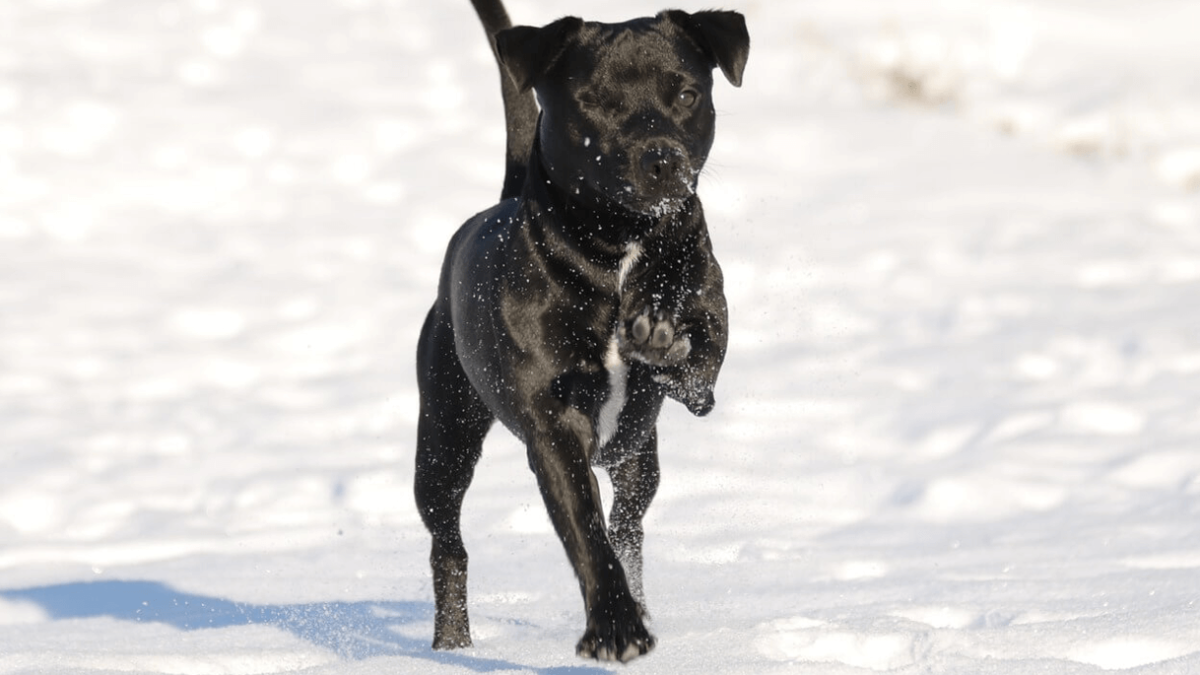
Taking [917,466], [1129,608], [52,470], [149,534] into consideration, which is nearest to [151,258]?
[52,470]

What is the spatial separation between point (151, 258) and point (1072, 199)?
5913mm

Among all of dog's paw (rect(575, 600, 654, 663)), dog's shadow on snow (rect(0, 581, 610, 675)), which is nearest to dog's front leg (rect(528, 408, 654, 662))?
dog's paw (rect(575, 600, 654, 663))

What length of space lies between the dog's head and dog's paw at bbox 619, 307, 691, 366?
0.26 metres

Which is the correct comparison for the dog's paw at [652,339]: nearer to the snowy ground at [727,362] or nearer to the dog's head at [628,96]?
the dog's head at [628,96]

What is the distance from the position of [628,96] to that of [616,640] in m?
1.30


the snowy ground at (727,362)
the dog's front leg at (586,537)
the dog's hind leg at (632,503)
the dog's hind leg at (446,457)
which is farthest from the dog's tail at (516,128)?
the snowy ground at (727,362)

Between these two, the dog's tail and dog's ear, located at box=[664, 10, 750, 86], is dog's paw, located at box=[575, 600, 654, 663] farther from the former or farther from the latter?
the dog's tail

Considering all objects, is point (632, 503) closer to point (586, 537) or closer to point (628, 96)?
point (586, 537)

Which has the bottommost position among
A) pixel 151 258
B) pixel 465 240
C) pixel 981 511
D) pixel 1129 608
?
pixel 151 258

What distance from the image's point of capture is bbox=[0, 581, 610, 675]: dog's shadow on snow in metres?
4.65

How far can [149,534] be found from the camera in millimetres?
6414

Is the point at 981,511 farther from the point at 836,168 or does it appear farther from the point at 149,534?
the point at 836,168

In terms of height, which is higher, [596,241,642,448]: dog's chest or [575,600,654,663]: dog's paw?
[596,241,642,448]: dog's chest

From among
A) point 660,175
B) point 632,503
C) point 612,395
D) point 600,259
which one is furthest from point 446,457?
point 660,175
